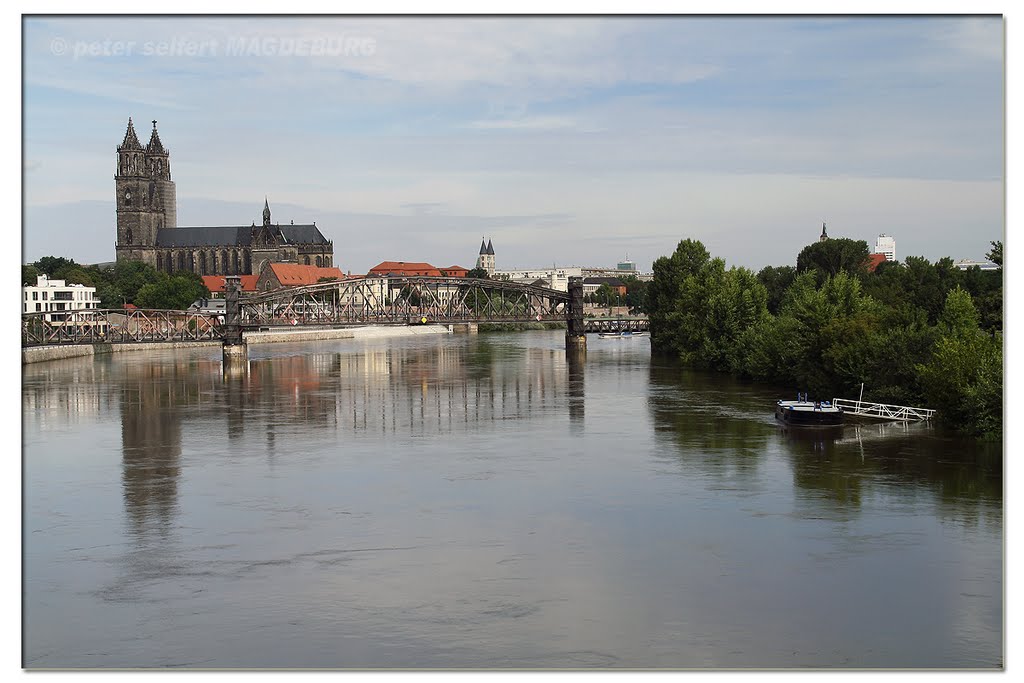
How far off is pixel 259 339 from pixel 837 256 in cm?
5580

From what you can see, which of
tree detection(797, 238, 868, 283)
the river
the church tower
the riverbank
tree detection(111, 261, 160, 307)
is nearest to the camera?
the river

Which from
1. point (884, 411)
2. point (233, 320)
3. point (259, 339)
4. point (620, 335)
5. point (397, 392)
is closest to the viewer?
point (884, 411)

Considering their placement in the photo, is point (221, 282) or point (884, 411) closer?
point (884, 411)

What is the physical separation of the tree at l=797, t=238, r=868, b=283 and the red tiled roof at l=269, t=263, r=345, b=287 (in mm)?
81335

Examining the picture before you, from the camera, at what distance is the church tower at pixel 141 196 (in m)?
165

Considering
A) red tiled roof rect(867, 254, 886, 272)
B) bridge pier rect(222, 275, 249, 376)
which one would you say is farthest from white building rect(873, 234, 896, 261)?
bridge pier rect(222, 275, 249, 376)

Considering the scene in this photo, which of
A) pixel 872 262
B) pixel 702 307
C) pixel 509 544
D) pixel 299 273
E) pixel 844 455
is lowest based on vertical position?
pixel 509 544

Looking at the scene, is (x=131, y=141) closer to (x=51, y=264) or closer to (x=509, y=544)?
(x=51, y=264)

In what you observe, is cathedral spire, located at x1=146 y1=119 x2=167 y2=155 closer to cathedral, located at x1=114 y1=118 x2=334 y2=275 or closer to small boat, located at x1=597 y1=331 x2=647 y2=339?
cathedral, located at x1=114 y1=118 x2=334 y2=275

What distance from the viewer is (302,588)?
17.0m

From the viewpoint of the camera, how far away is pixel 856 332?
4038 centimetres

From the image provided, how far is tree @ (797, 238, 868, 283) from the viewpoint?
93312 mm

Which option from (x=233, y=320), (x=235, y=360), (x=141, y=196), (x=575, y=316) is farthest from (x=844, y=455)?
(x=141, y=196)

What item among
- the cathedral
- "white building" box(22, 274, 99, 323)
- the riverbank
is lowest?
the riverbank
